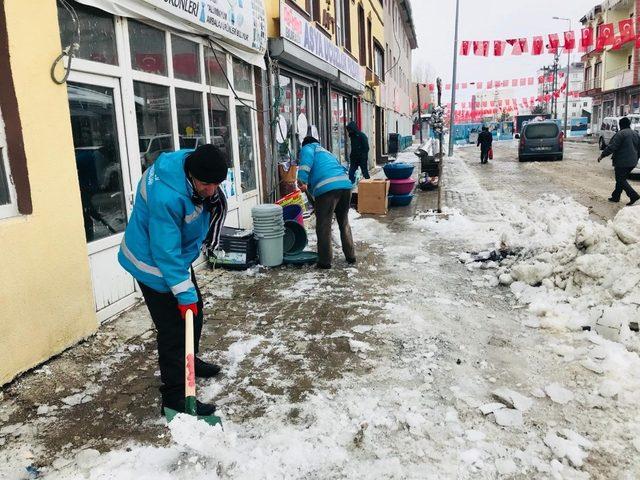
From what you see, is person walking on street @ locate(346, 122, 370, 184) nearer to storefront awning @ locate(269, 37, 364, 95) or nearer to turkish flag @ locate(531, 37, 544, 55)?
storefront awning @ locate(269, 37, 364, 95)

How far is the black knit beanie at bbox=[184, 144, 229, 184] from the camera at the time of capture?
9.37 ft

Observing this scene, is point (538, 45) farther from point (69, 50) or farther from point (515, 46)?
point (69, 50)

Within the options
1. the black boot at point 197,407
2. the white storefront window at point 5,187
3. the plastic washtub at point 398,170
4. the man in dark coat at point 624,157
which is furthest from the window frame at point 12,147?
the man in dark coat at point 624,157

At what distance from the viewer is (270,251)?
6.81 m

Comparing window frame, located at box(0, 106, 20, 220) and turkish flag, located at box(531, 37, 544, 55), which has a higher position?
turkish flag, located at box(531, 37, 544, 55)

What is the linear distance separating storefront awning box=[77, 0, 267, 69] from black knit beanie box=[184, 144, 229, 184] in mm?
2570

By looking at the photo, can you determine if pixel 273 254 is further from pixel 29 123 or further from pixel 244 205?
pixel 29 123

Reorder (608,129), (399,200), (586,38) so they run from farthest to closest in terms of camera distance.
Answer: (608,129) < (586,38) < (399,200)

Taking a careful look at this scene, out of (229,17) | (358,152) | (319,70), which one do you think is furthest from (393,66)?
(229,17)

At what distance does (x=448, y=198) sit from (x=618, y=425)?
9.93m

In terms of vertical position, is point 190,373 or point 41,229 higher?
point 41,229

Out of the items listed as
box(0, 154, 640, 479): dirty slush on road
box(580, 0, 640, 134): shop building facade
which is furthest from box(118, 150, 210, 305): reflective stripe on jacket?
box(580, 0, 640, 134): shop building facade

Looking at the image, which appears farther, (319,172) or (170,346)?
(319,172)

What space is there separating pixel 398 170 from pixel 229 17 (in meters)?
5.56
